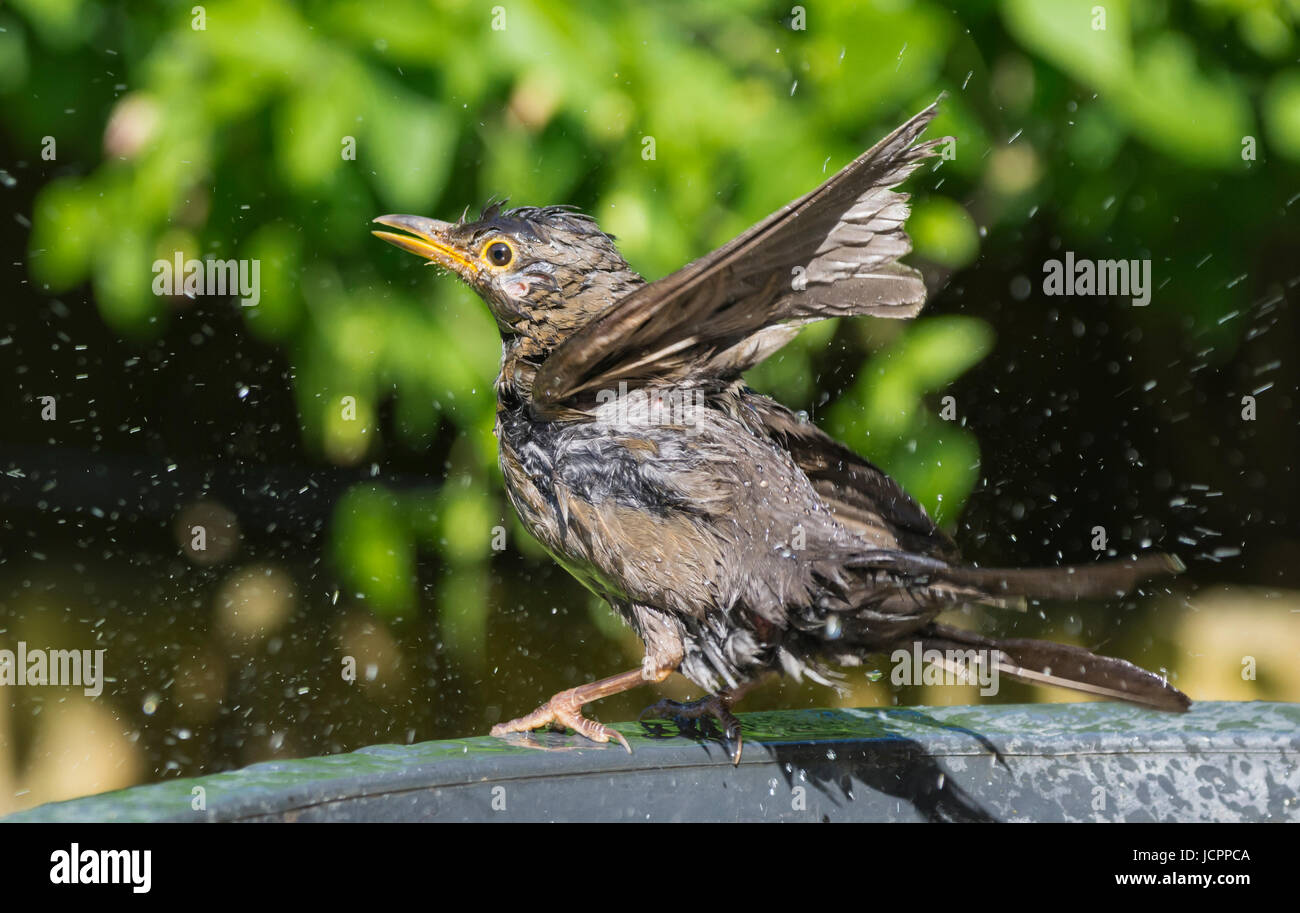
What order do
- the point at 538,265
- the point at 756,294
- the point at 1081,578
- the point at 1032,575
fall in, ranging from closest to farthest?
the point at 1081,578 → the point at 1032,575 → the point at 756,294 → the point at 538,265

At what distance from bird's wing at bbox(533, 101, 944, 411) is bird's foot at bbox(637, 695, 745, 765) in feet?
2.28

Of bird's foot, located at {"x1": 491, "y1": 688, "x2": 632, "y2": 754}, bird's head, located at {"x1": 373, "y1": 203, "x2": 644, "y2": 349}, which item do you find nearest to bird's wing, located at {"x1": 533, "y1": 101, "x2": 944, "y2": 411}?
bird's head, located at {"x1": 373, "y1": 203, "x2": 644, "y2": 349}

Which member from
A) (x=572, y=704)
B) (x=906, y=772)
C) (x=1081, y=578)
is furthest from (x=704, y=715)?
(x=1081, y=578)

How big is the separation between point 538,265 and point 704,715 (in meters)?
1.08

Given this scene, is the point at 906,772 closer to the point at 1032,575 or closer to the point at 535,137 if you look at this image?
the point at 1032,575

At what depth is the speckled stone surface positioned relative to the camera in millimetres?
1979

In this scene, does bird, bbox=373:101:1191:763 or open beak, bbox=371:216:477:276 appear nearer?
bird, bbox=373:101:1191:763

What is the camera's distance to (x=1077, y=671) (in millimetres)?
2182

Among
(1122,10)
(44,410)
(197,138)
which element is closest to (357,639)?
(44,410)

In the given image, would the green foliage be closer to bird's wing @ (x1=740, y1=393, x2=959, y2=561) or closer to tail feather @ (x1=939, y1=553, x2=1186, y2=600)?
bird's wing @ (x1=740, y1=393, x2=959, y2=561)

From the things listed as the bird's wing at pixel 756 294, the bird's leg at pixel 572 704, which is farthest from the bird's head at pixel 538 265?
the bird's leg at pixel 572 704

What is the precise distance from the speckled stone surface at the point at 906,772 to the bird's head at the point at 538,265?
1065 mm

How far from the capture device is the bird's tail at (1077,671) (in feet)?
6.97

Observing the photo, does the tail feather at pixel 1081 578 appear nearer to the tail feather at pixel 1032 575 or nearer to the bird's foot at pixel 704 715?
the tail feather at pixel 1032 575
